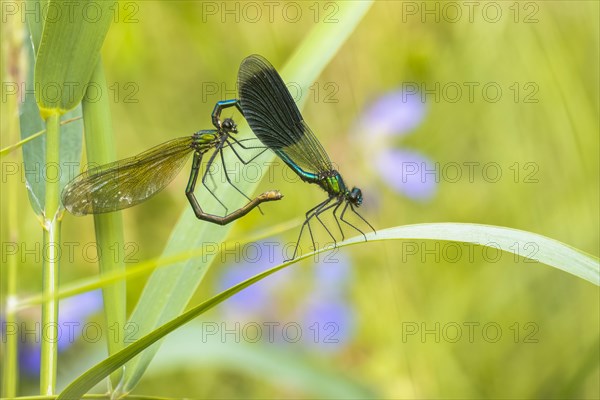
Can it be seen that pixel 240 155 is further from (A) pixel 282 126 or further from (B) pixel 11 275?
(B) pixel 11 275

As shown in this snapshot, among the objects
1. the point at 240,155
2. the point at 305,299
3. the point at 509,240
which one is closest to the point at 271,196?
the point at 240,155

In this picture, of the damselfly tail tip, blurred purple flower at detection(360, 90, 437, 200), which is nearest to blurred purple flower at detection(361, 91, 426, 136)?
blurred purple flower at detection(360, 90, 437, 200)

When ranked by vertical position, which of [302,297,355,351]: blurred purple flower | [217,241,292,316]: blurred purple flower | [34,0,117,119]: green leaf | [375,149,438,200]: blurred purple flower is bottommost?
[302,297,355,351]: blurred purple flower

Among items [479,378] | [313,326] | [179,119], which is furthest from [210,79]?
[479,378]

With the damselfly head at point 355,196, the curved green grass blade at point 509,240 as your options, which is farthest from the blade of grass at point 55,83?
the damselfly head at point 355,196

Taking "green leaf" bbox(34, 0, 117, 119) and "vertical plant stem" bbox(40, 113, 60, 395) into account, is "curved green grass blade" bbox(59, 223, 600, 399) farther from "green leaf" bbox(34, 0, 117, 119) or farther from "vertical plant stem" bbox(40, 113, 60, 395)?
"green leaf" bbox(34, 0, 117, 119)

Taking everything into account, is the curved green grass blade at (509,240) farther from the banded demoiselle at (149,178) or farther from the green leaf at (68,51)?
the green leaf at (68,51)

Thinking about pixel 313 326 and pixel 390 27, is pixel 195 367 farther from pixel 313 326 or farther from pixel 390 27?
pixel 390 27
